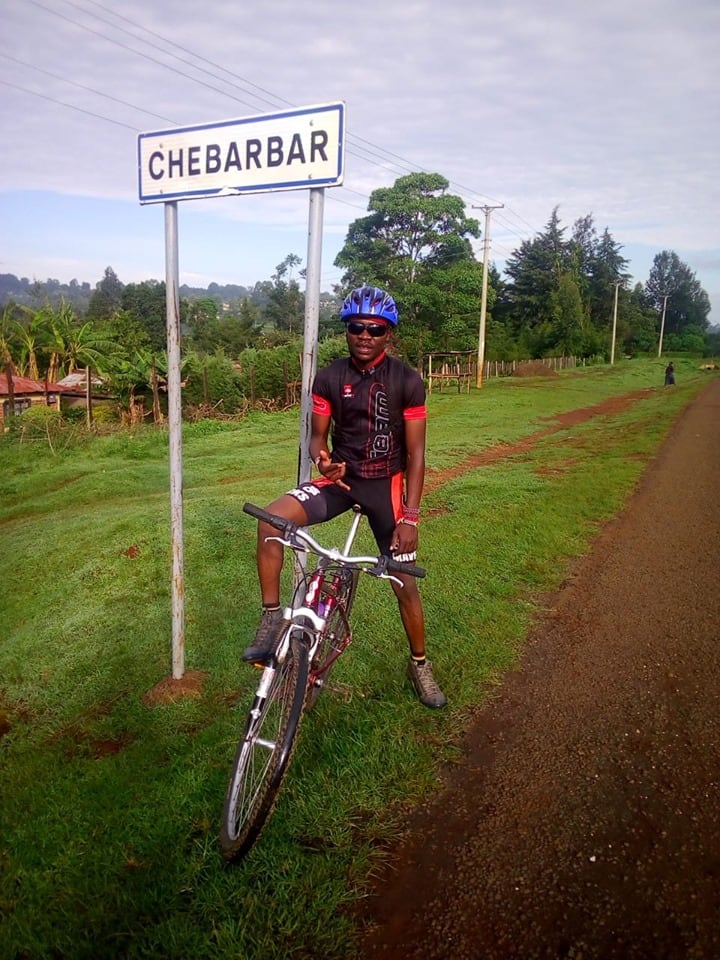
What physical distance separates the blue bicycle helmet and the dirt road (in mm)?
2079

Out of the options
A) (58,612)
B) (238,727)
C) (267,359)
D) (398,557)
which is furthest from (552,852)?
(267,359)

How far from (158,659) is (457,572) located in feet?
8.01

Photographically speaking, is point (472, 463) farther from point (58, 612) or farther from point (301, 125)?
point (301, 125)

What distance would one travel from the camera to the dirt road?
2.13 meters

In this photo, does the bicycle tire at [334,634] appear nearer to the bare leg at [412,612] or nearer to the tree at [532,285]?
the bare leg at [412,612]

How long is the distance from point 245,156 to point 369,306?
101 centimetres

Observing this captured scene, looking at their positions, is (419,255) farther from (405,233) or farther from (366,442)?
(366,442)

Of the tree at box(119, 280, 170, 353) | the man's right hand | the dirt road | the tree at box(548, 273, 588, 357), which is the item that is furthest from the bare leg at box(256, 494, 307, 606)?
the tree at box(548, 273, 588, 357)

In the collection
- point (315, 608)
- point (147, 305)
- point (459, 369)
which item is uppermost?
point (147, 305)

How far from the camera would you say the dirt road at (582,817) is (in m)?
2.13

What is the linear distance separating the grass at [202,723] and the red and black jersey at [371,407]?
4.27ft

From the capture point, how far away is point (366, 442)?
10.4ft

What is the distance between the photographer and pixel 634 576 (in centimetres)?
542

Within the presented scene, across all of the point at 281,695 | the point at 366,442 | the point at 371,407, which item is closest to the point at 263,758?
the point at 281,695
